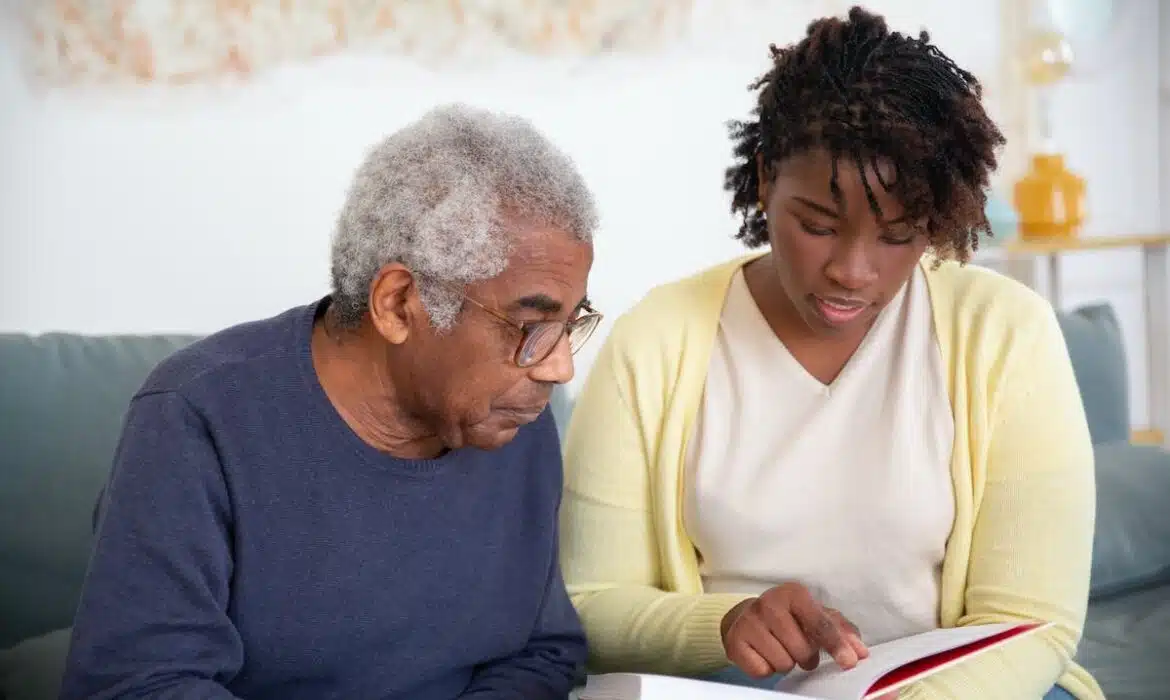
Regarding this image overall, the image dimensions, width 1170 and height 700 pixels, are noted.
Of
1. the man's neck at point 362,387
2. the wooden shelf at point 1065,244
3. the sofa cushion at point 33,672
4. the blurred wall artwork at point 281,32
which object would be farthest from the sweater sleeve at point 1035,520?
the wooden shelf at point 1065,244

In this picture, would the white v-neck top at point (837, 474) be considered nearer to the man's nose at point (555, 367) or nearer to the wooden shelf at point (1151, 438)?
the man's nose at point (555, 367)

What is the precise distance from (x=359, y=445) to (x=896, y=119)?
2.10 ft

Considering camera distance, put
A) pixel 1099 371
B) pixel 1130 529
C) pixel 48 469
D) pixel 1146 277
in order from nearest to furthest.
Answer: pixel 48 469 < pixel 1130 529 < pixel 1099 371 < pixel 1146 277

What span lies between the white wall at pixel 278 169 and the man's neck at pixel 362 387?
1.24 metres

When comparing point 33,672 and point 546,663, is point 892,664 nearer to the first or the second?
point 546,663

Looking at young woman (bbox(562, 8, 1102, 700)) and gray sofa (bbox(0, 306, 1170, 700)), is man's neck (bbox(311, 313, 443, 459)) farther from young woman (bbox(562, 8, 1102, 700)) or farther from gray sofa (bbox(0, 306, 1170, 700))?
gray sofa (bbox(0, 306, 1170, 700))

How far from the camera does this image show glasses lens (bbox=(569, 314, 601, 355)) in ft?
4.18

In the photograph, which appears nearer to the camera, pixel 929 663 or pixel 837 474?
pixel 929 663

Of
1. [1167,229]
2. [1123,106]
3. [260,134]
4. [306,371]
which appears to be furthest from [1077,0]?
[306,371]

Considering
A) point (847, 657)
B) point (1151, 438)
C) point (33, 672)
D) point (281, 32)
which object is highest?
point (281, 32)

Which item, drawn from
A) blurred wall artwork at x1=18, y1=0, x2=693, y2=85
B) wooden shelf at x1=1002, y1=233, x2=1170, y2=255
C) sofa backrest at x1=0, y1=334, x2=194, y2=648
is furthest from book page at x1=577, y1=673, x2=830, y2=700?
wooden shelf at x1=1002, y1=233, x2=1170, y2=255

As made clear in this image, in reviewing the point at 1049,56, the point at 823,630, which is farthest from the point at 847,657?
the point at 1049,56

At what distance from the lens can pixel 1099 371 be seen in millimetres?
2338

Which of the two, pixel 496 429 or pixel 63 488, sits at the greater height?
pixel 496 429
